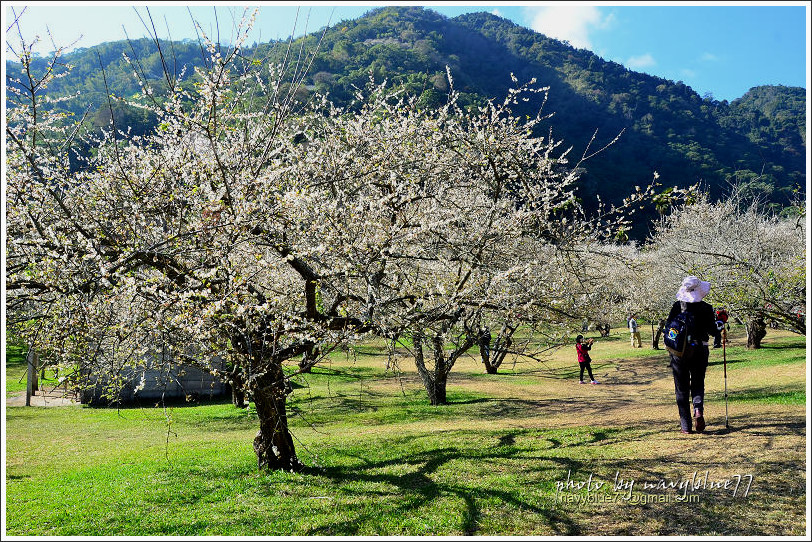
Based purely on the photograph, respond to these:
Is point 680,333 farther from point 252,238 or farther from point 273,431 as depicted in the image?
point 273,431

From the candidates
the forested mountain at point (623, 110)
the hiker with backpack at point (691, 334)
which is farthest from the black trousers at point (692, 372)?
the forested mountain at point (623, 110)

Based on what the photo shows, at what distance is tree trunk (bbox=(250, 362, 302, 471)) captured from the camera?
723 centimetres

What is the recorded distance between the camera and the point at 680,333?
664cm

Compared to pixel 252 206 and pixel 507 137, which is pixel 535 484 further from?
pixel 507 137

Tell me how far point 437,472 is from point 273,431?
249cm

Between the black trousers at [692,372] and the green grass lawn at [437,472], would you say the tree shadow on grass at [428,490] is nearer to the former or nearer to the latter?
the green grass lawn at [437,472]

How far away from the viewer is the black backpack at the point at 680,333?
21.6ft

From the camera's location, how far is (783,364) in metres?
17.1

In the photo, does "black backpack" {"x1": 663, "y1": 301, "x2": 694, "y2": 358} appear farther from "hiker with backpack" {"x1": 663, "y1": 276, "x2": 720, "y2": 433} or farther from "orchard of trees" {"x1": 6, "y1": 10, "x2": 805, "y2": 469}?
"orchard of trees" {"x1": 6, "y1": 10, "x2": 805, "y2": 469}

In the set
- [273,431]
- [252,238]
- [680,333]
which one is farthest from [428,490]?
[680,333]

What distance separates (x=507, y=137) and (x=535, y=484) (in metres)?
6.22

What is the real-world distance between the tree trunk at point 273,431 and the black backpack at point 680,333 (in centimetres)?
543

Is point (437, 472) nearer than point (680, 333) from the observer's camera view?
No

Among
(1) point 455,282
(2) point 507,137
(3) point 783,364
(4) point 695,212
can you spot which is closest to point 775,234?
(4) point 695,212
